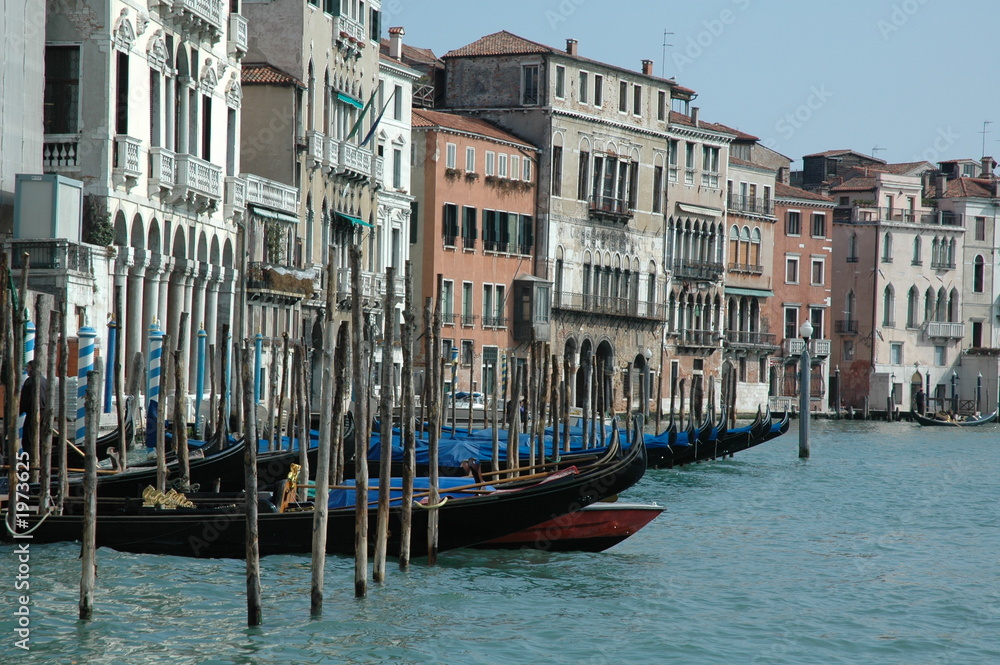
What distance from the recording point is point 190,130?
23.5 metres

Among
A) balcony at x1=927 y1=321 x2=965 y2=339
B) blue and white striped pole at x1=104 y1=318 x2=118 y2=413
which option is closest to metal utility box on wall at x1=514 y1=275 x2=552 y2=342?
balcony at x1=927 y1=321 x2=965 y2=339

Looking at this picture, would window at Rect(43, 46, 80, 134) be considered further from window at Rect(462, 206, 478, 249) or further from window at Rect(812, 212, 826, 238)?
window at Rect(812, 212, 826, 238)

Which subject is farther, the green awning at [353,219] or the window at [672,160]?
the window at [672,160]

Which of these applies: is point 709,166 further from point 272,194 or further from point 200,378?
point 200,378

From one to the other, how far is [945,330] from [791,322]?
716cm

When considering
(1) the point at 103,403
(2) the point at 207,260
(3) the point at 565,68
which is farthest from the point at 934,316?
(1) the point at 103,403

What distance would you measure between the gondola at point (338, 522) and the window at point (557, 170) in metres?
27.8

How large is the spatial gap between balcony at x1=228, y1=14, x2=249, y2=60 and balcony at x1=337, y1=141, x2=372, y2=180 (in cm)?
504

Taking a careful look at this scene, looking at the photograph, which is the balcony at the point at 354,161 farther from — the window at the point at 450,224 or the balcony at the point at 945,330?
the balcony at the point at 945,330

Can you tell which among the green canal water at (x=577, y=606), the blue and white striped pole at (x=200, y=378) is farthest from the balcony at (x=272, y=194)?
the green canal water at (x=577, y=606)

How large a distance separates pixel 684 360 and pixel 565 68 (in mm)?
9481

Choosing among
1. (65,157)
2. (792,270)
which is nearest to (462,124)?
(792,270)

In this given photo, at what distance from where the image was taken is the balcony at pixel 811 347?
50.0 meters

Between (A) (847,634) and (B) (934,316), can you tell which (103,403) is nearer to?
(A) (847,634)
